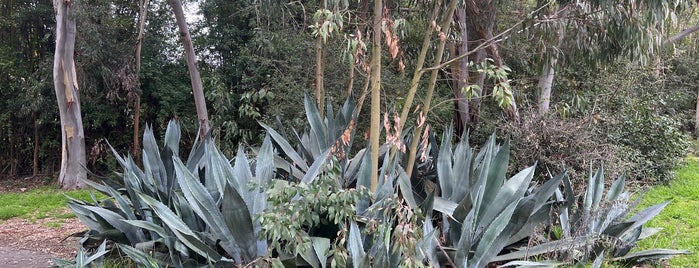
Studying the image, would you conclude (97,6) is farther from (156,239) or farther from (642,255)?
(642,255)

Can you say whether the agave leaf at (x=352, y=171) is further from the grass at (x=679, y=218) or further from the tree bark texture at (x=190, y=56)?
the tree bark texture at (x=190, y=56)

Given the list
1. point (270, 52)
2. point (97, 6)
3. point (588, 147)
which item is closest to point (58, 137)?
point (97, 6)

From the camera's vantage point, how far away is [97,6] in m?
10.5

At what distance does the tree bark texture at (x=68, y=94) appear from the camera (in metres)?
9.86

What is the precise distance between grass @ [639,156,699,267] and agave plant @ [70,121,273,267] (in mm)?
3558

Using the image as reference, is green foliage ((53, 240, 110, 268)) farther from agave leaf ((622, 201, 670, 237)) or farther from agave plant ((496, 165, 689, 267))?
agave leaf ((622, 201, 670, 237))

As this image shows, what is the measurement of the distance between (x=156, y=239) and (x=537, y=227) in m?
3.04

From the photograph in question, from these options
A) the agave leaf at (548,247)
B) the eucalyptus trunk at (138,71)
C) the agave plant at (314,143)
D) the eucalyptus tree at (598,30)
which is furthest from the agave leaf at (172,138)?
the eucalyptus trunk at (138,71)

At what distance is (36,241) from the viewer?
5.99 metres

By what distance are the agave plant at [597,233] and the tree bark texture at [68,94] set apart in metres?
8.45

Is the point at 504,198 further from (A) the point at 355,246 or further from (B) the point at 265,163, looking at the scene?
(B) the point at 265,163

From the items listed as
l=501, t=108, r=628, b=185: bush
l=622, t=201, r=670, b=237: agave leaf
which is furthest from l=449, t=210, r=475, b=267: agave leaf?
l=501, t=108, r=628, b=185: bush

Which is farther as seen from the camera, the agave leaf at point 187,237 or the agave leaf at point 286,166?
the agave leaf at point 286,166

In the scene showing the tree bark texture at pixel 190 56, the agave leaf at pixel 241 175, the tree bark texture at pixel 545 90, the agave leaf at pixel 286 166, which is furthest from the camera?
the tree bark texture at pixel 190 56
